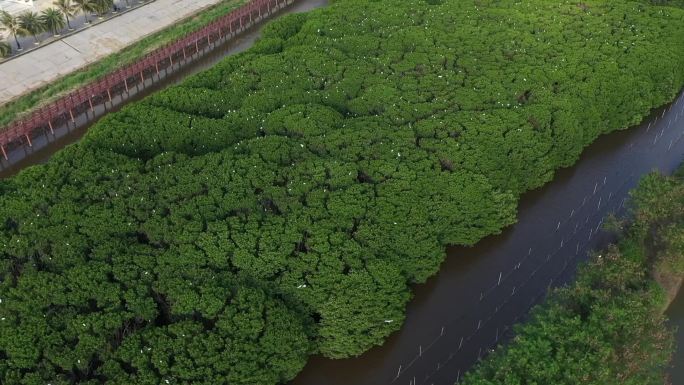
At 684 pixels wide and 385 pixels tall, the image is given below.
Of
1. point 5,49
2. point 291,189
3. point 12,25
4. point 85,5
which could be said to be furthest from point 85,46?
point 291,189

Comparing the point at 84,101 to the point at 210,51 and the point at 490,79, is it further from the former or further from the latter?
the point at 490,79

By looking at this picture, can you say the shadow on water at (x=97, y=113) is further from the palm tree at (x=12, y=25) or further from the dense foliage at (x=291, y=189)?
the palm tree at (x=12, y=25)

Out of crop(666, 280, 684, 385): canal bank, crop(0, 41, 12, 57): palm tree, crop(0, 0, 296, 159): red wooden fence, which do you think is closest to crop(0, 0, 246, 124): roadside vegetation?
crop(0, 41, 12, 57): palm tree

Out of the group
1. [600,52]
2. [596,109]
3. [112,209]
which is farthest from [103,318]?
[600,52]

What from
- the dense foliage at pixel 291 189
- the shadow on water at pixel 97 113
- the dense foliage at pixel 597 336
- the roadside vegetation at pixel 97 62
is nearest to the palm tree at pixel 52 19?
the roadside vegetation at pixel 97 62

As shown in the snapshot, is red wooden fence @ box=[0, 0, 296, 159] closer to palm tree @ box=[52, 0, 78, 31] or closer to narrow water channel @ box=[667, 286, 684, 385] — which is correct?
palm tree @ box=[52, 0, 78, 31]
